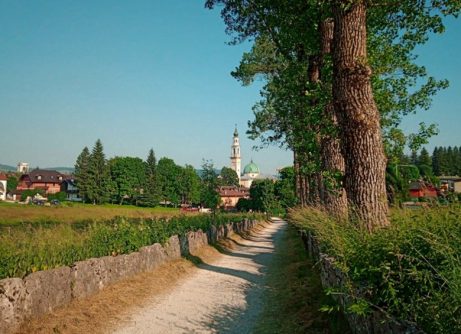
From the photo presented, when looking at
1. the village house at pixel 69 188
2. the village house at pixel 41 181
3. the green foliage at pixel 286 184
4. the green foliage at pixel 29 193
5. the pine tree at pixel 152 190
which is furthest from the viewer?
the village house at pixel 41 181

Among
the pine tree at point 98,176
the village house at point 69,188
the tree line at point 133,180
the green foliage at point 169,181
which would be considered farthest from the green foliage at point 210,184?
the village house at point 69,188

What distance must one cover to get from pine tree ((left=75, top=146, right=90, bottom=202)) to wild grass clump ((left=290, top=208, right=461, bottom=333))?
8712 cm

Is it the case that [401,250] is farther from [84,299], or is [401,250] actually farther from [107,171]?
[107,171]

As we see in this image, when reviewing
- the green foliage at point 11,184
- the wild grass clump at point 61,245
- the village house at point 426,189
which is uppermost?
the green foliage at point 11,184

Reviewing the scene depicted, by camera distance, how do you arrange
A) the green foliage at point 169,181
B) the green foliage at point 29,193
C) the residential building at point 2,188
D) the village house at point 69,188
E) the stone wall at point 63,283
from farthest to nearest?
the village house at point 69,188, the green foliage at point 169,181, the green foliage at point 29,193, the residential building at point 2,188, the stone wall at point 63,283

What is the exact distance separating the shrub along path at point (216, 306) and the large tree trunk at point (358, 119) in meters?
1.96

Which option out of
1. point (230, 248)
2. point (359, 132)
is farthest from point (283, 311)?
point (230, 248)

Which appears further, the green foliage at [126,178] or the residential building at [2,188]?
the green foliage at [126,178]

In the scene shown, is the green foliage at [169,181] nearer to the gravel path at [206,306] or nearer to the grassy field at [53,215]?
the grassy field at [53,215]

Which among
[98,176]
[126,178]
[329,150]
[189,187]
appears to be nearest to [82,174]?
[98,176]

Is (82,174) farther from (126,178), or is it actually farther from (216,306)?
(216,306)

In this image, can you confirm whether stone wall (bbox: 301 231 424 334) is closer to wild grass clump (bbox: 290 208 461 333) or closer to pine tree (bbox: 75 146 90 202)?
wild grass clump (bbox: 290 208 461 333)

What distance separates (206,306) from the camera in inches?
307

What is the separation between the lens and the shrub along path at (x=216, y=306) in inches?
246
